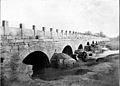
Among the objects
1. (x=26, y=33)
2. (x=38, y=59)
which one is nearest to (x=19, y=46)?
(x=26, y=33)

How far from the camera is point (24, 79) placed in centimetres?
741

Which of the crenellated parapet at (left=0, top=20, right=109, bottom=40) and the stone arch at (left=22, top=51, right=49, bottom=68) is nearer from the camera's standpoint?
the crenellated parapet at (left=0, top=20, right=109, bottom=40)

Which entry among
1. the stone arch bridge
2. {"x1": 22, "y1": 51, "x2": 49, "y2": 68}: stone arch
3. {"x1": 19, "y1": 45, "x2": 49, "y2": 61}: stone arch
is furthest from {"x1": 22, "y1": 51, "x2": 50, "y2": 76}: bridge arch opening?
{"x1": 19, "y1": 45, "x2": 49, "y2": 61}: stone arch

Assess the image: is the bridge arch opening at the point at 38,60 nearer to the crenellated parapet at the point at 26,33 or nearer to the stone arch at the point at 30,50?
the stone arch at the point at 30,50

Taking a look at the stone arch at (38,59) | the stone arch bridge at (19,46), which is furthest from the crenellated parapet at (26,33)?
the stone arch at (38,59)

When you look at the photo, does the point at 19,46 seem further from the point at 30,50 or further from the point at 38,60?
the point at 38,60

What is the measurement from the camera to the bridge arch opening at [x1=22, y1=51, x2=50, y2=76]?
37.4 ft

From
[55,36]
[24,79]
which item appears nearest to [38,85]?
[24,79]

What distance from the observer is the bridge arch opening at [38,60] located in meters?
11.4

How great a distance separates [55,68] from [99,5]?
20.8 feet

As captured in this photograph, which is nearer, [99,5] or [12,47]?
[12,47]

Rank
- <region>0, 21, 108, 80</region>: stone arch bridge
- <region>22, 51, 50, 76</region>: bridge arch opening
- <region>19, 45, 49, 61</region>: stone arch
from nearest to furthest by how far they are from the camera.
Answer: <region>0, 21, 108, 80</region>: stone arch bridge < <region>19, 45, 49, 61</region>: stone arch < <region>22, 51, 50, 76</region>: bridge arch opening

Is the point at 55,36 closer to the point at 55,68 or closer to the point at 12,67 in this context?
the point at 55,68

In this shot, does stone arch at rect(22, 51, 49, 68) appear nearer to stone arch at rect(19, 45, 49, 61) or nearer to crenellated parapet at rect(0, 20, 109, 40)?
stone arch at rect(19, 45, 49, 61)
